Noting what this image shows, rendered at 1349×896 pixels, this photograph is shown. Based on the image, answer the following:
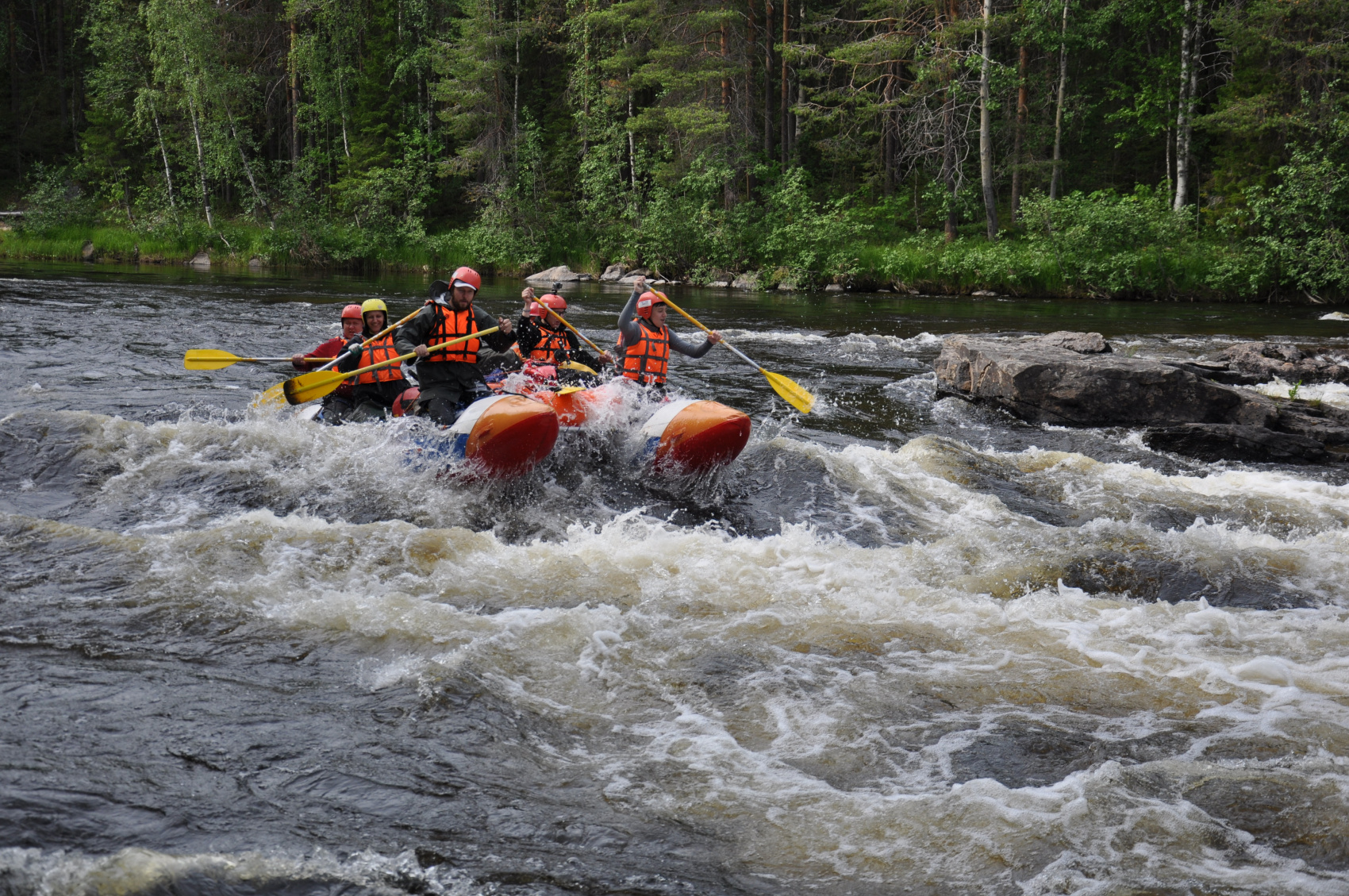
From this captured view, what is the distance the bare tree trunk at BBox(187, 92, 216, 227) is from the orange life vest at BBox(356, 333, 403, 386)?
1081 inches

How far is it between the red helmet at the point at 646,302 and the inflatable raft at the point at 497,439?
188 centimetres

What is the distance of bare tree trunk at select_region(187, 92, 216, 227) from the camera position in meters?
31.3

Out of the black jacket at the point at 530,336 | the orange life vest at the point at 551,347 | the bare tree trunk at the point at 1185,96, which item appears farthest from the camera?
the bare tree trunk at the point at 1185,96

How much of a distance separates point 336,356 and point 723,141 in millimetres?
21402

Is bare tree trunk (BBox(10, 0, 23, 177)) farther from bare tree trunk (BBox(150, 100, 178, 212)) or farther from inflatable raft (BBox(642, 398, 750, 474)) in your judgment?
inflatable raft (BBox(642, 398, 750, 474))

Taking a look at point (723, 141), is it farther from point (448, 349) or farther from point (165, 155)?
point (448, 349)

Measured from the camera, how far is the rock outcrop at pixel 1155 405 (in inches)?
360

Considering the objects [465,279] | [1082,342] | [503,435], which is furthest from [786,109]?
[503,435]

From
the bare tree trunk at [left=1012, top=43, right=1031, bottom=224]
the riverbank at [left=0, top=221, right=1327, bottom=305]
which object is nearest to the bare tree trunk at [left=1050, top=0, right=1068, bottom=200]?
the bare tree trunk at [left=1012, top=43, right=1031, bottom=224]

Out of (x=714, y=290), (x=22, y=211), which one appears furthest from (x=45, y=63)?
(x=714, y=290)

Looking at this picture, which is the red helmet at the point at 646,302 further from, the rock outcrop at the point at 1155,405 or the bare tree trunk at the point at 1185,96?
the bare tree trunk at the point at 1185,96

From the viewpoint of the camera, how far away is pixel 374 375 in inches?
337

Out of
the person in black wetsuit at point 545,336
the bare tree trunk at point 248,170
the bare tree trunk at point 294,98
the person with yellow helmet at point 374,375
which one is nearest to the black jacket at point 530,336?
the person in black wetsuit at point 545,336

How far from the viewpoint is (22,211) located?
32.8 metres
